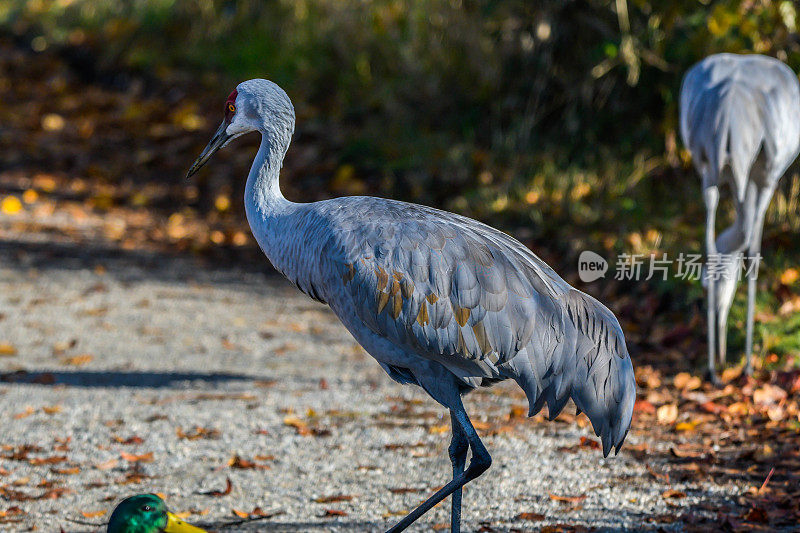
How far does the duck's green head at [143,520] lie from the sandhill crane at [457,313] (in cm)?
95

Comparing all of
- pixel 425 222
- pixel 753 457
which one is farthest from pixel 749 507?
pixel 425 222

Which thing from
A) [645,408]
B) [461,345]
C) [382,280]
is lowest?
[645,408]

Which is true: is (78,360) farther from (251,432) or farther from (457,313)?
(457,313)

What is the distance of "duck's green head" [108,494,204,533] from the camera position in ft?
11.6

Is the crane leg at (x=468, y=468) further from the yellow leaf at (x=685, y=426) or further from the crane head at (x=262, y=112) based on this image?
the yellow leaf at (x=685, y=426)

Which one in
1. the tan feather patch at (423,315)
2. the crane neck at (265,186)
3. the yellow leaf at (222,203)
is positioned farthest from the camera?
the yellow leaf at (222,203)

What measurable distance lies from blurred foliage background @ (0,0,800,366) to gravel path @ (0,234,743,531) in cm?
192

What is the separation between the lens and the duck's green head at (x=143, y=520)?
3.54 metres

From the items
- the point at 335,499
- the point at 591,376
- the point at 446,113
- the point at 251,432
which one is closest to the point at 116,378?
the point at 251,432

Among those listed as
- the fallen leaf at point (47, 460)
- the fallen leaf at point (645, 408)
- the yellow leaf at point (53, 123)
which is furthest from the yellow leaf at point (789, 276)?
the yellow leaf at point (53, 123)

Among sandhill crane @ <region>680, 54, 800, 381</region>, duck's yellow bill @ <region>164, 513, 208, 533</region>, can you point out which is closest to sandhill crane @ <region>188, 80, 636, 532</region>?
duck's yellow bill @ <region>164, 513, 208, 533</region>

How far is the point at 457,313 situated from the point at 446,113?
7464 millimetres

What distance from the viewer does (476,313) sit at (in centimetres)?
409

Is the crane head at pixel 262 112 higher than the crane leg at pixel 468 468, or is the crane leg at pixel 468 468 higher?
the crane head at pixel 262 112
